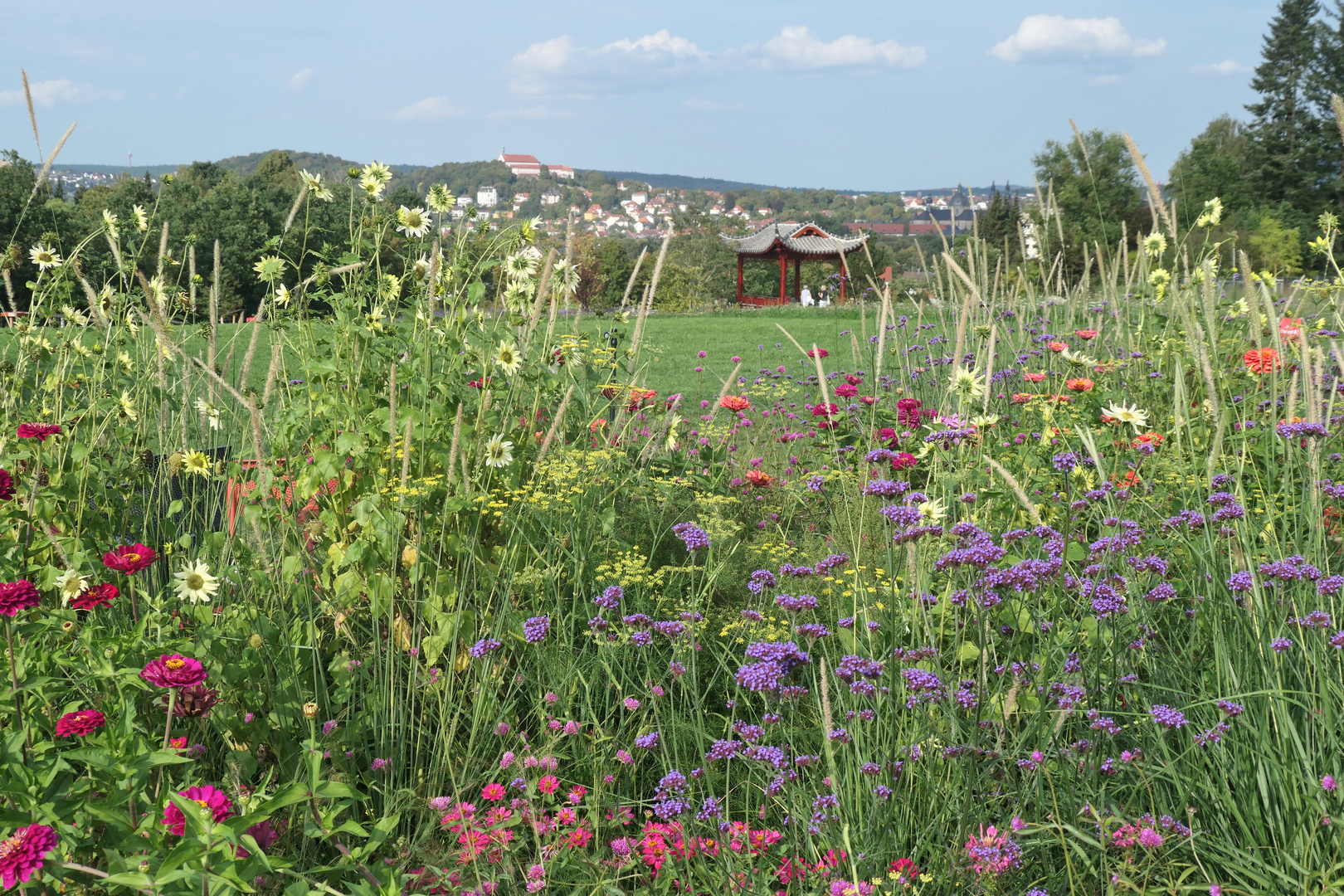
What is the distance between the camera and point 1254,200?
145 feet

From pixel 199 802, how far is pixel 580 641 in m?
1.40

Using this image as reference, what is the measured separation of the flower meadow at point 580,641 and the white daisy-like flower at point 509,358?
1.7 inches

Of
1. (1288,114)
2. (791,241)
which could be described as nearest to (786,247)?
(791,241)

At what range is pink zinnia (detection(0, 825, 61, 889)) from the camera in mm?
1159

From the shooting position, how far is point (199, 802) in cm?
129

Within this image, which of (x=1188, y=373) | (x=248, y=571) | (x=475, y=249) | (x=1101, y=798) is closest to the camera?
(x=1101, y=798)

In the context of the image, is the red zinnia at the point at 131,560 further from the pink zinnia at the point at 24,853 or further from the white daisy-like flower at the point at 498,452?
the white daisy-like flower at the point at 498,452

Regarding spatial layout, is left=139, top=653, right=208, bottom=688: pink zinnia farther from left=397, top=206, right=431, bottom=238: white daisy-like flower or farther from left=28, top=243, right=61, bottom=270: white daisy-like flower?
left=28, top=243, right=61, bottom=270: white daisy-like flower

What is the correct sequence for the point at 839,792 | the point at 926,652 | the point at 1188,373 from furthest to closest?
the point at 1188,373, the point at 926,652, the point at 839,792

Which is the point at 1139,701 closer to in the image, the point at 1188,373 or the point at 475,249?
the point at 475,249

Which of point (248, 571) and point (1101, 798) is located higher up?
point (248, 571)

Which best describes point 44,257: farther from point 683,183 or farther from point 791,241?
point 683,183

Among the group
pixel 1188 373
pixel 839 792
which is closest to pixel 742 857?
pixel 839 792

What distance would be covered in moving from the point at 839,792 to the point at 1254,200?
52611mm
